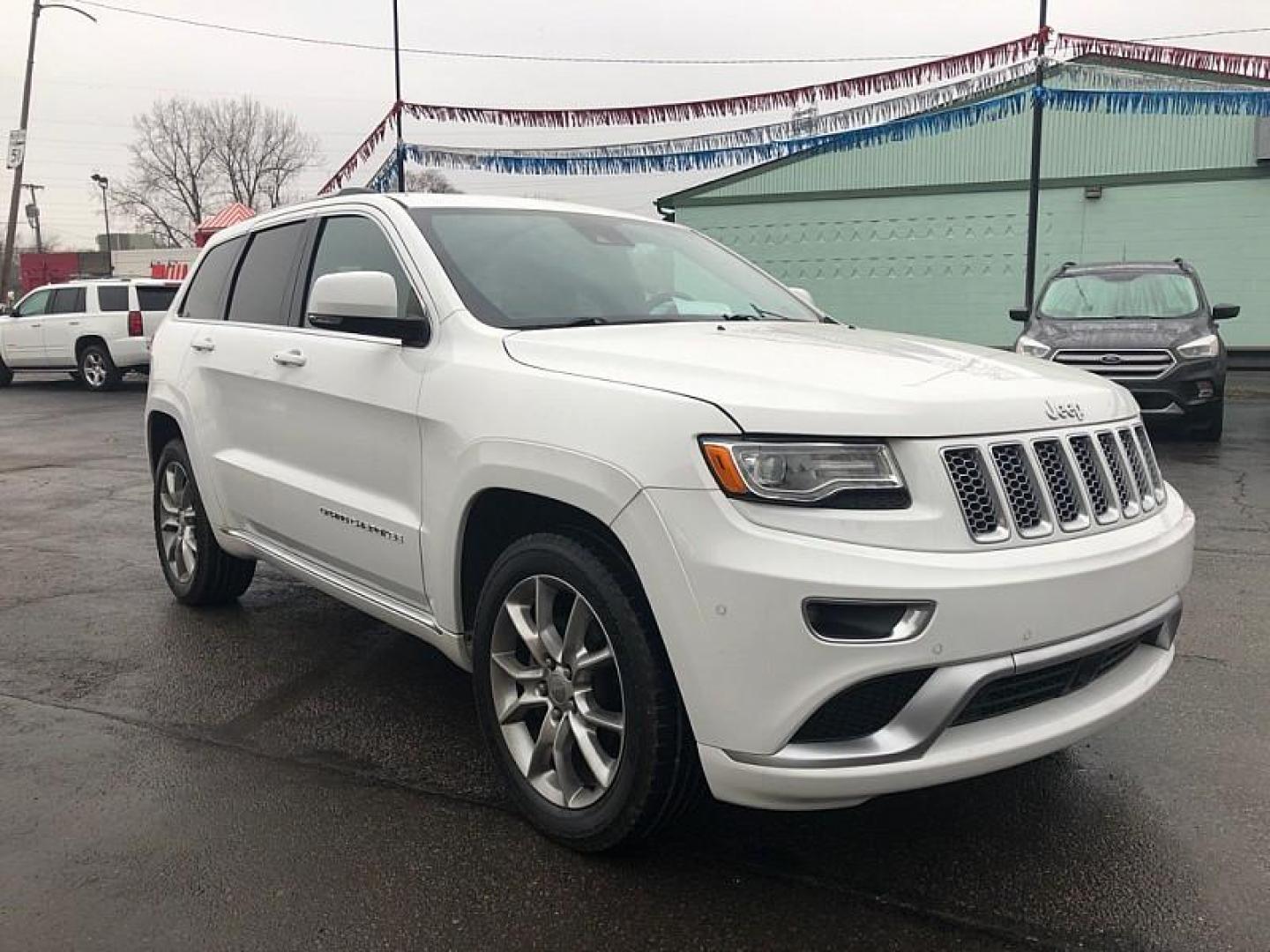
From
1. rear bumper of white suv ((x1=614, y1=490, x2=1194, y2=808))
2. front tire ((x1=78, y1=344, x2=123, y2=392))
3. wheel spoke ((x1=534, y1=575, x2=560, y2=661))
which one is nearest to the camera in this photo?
rear bumper of white suv ((x1=614, y1=490, x2=1194, y2=808))

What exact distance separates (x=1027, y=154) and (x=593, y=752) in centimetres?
1950

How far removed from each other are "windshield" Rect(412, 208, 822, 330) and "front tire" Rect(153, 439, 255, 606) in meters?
2.00

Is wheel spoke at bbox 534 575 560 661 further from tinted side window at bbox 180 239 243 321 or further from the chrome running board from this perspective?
tinted side window at bbox 180 239 243 321

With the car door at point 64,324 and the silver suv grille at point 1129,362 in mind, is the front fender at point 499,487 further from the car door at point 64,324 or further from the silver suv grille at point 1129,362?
the car door at point 64,324

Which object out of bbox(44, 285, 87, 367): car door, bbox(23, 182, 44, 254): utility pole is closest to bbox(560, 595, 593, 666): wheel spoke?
bbox(44, 285, 87, 367): car door

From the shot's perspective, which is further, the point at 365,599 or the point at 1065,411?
the point at 365,599

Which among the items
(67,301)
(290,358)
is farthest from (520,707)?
(67,301)

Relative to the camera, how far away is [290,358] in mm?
3840

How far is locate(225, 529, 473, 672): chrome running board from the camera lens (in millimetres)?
3129

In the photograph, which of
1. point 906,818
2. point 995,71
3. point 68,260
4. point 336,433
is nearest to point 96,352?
point 995,71

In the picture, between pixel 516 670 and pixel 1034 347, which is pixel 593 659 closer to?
pixel 516 670

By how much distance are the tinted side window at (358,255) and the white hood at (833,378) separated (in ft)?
1.97

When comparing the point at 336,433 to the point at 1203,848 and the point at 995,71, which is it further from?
the point at 995,71

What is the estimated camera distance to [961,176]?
65.5 ft
